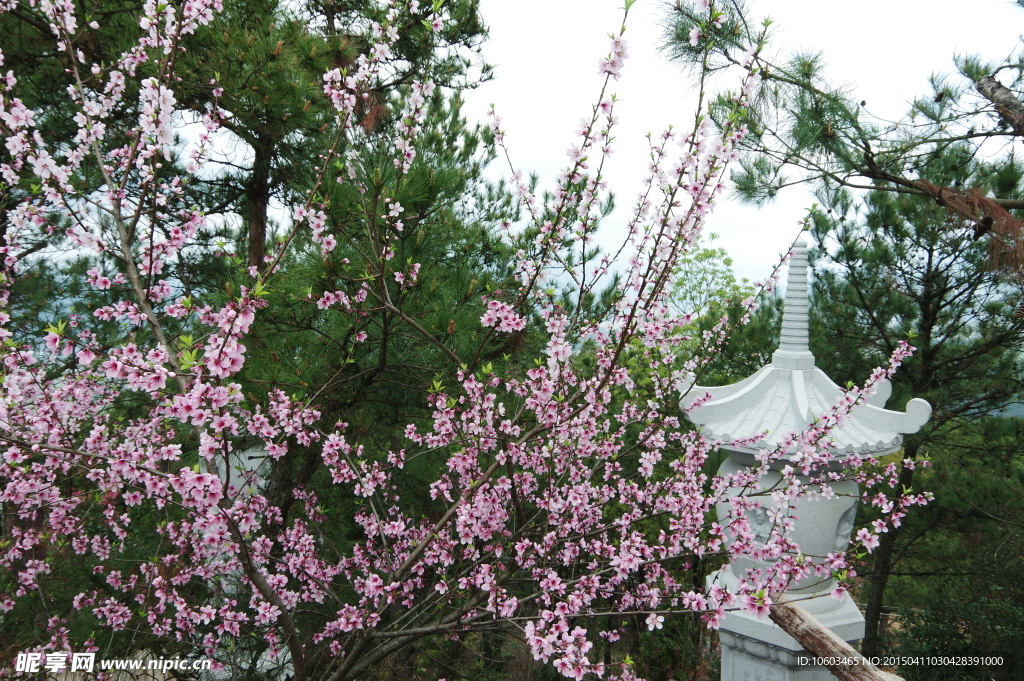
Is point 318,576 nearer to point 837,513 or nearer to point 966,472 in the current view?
point 837,513

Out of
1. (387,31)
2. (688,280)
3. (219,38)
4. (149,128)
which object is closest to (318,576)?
(149,128)

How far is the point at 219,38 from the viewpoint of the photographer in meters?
3.71

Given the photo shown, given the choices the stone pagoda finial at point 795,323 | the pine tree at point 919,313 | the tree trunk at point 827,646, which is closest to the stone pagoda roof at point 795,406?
the stone pagoda finial at point 795,323

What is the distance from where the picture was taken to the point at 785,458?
337 centimetres

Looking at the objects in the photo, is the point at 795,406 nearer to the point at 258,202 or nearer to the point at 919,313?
the point at 919,313

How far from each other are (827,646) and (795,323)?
1900 mm

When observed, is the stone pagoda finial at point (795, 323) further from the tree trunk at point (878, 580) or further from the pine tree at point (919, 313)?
the tree trunk at point (878, 580)

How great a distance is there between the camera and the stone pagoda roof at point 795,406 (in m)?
3.38

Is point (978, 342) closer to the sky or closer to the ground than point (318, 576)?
closer to the sky

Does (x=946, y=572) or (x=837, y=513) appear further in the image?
(x=946, y=572)

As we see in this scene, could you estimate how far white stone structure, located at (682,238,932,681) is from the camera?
338 centimetres

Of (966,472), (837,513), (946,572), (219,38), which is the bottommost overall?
(946,572)

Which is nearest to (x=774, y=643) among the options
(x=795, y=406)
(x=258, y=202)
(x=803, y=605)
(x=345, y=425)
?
(x=803, y=605)

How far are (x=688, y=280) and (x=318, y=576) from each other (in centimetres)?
881
